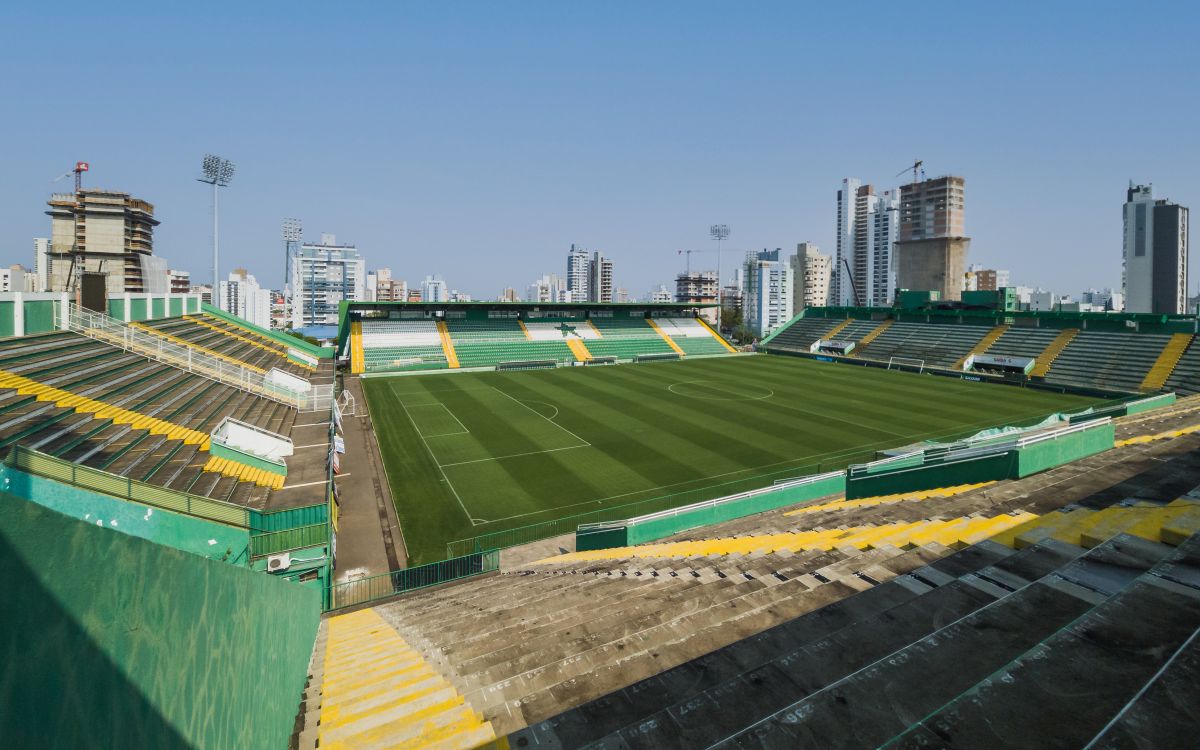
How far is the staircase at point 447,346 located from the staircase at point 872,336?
117 feet

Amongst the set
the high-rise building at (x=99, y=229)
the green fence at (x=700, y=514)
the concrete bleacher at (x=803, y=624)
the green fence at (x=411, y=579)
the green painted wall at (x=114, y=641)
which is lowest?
the green fence at (x=411, y=579)

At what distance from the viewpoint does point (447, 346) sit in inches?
2044

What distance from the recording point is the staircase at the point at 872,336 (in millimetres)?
56500

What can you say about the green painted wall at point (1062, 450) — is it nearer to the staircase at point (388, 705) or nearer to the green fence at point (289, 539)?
the staircase at point (388, 705)

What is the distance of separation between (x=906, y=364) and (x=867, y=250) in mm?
129099

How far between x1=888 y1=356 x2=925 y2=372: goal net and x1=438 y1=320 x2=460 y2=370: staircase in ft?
118

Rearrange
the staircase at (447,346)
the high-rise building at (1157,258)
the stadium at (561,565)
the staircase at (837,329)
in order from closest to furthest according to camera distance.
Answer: the stadium at (561,565), the staircase at (447,346), the staircase at (837,329), the high-rise building at (1157,258)

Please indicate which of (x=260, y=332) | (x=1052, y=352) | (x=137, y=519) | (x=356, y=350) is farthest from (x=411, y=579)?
(x=1052, y=352)

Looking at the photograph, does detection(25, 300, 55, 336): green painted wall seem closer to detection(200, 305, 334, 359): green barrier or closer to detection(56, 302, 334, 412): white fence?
detection(56, 302, 334, 412): white fence

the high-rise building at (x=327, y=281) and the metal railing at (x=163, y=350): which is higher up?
the high-rise building at (x=327, y=281)

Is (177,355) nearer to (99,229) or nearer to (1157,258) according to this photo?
(99,229)

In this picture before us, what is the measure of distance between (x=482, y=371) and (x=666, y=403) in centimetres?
1886

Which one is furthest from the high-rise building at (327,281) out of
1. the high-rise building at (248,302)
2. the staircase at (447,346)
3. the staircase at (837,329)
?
the staircase at (837,329)

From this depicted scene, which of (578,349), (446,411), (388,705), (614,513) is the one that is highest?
(578,349)
